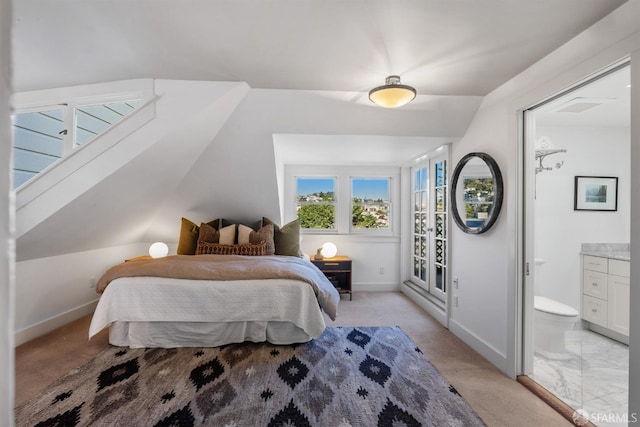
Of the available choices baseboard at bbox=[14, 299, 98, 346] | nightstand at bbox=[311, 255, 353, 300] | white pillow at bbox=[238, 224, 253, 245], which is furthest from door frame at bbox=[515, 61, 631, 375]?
baseboard at bbox=[14, 299, 98, 346]

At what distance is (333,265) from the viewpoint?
13.5ft

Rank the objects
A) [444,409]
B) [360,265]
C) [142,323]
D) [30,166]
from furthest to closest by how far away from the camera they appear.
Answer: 1. [360,265]
2. [142,323]
3. [30,166]
4. [444,409]

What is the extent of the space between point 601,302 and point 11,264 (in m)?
4.02

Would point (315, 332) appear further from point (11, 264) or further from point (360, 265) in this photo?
point (11, 264)

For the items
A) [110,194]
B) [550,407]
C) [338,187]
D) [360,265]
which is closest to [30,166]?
[110,194]

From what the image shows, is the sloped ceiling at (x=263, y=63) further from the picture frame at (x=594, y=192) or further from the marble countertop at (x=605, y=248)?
the marble countertop at (x=605, y=248)

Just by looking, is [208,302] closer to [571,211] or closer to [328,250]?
[328,250]

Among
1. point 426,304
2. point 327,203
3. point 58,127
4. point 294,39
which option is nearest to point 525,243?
point 426,304

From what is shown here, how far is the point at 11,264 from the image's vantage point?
266 mm

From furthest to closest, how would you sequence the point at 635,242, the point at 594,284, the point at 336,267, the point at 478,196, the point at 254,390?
the point at 336,267 < the point at 594,284 < the point at 478,196 < the point at 254,390 < the point at 635,242

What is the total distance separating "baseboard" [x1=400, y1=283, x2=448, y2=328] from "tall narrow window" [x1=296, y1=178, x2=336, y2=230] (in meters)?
1.43

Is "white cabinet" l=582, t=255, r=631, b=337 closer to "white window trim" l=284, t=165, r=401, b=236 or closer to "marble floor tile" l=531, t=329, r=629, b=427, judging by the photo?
"marble floor tile" l=531, t=329, r=629, b=427

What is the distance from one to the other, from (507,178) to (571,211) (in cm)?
159

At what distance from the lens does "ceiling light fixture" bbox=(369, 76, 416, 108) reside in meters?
2.11
